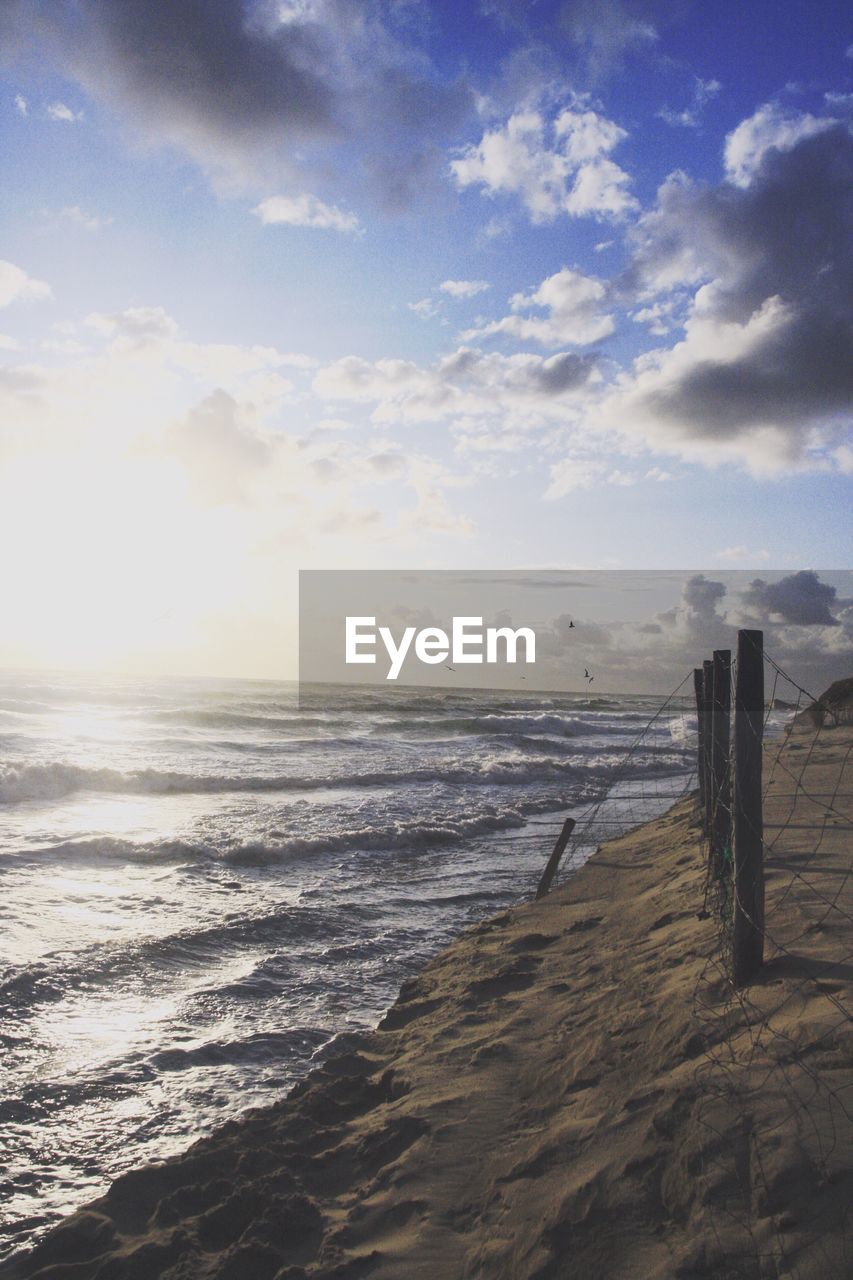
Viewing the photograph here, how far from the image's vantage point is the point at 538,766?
2619 centimetres

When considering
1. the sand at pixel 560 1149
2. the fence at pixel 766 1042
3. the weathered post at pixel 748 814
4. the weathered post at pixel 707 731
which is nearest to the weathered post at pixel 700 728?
the weathered post at pixel 707 731

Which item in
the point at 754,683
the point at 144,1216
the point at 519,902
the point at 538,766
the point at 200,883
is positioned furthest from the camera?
the point at 538,766

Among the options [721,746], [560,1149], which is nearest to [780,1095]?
[560,1149]

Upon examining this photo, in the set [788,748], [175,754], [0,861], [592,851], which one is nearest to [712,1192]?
[592,851]

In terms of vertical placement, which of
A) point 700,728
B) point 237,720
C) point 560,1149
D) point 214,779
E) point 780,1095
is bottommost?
point 214,779

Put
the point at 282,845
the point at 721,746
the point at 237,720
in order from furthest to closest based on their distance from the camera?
the point at 237,720
the point at 282,845
the point at 721,746

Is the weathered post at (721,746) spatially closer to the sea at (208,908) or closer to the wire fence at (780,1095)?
the wire fence at (780,1095)

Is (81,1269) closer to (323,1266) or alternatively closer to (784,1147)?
(323,1266)

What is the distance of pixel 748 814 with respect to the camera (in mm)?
4992

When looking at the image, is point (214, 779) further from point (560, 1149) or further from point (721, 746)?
point (560, 1149)

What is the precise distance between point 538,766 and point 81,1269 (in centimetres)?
2304

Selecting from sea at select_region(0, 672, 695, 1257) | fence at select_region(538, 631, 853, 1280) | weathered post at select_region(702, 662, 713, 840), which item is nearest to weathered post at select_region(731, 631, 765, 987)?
fence at select_region(538, 631, 853, 1280)

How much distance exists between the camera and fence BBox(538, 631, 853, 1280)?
307 centimetres

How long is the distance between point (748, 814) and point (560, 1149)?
2.22 m
